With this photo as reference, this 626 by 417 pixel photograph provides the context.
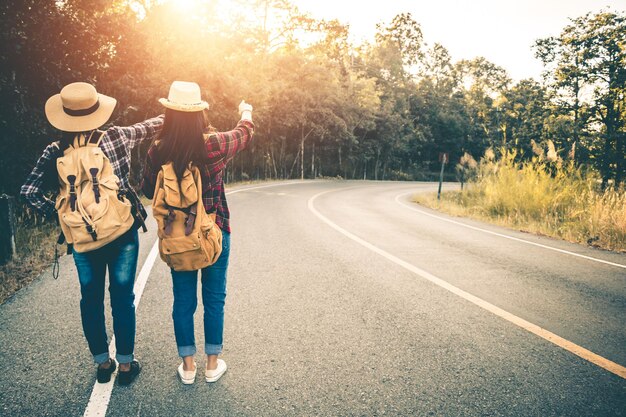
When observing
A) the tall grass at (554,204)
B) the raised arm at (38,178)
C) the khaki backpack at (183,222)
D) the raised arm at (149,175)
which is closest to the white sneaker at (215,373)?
the khaki backpack at (183,222)

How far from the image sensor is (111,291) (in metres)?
2.67

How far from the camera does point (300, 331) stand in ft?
11.6

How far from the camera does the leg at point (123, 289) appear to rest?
2.60 meters

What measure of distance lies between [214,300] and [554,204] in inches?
448

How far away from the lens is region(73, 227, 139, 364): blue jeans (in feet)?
8.39

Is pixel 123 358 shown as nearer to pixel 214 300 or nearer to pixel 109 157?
pixel 214 300

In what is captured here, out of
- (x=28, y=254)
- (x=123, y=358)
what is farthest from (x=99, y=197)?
(x=28, y=254)

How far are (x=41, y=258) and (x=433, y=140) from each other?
168 feet

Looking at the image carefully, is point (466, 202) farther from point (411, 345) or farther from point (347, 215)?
point (411, 345)

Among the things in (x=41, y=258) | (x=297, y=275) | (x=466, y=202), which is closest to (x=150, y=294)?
(x=297, y=275)

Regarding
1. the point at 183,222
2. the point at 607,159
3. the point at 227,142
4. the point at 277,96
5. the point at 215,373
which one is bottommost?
the point at 215,373

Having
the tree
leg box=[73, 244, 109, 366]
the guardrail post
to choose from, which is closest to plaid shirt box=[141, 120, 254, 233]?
leg box=[73, 244, 109, 366]

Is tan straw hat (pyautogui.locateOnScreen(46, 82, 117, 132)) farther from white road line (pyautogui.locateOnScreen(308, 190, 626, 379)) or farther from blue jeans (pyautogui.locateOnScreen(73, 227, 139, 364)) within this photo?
white road line (pyautogui.locateOnScreen(308, 190, 626, 379))

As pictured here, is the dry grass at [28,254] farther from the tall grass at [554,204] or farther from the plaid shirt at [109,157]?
the tall grass at [554,204]
